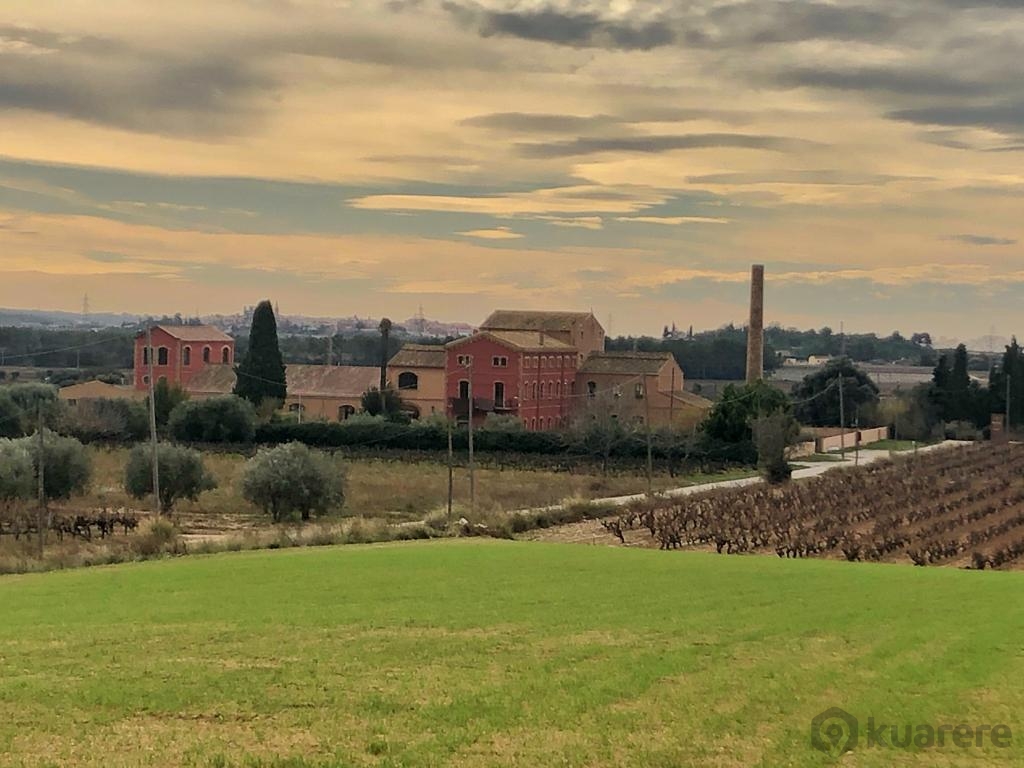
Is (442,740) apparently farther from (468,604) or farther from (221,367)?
(221,367)

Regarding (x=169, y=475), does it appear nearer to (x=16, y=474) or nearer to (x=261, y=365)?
(x=16, y=474)

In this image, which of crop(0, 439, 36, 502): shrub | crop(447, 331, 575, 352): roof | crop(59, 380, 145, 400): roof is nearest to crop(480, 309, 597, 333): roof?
crop(447, 331, 575, 352): roof

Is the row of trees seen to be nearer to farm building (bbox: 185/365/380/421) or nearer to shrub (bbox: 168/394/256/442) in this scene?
shrub (bbox: 168/394/256/442)

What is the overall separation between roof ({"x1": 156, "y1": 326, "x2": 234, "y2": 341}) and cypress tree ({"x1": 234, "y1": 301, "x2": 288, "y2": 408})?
54.7ft

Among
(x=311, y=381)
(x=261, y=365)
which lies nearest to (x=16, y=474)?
(x=261, y=365)

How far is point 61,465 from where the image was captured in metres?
44.0

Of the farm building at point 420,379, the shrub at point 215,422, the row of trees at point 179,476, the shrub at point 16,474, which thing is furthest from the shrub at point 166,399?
the shrub at point 16,474

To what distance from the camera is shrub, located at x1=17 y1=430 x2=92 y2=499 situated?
43.6 meters

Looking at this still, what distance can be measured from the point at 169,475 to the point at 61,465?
3890 mm

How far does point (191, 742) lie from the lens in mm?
10758

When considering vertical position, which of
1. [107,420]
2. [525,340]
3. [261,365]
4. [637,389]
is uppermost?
[525,340]

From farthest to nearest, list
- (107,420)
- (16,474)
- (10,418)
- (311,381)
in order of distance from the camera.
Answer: (311,381)
(107,420)
(10,418)
(16,474)

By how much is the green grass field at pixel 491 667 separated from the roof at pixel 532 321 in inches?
2487

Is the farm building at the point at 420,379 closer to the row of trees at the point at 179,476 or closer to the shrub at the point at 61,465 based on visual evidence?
the row of trees at the point at 179,476
